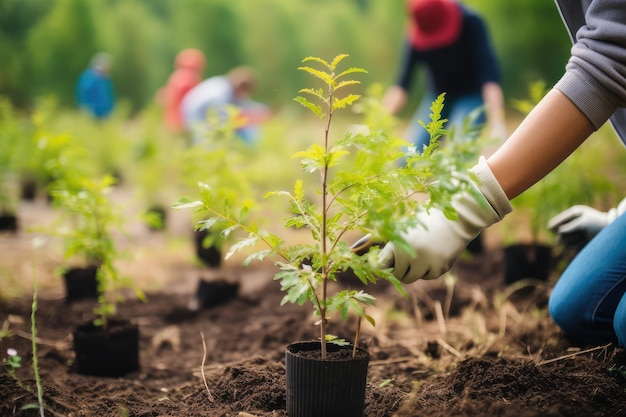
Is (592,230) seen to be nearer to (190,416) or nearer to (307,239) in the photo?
(190,416)

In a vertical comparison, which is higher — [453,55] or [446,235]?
[453,55]

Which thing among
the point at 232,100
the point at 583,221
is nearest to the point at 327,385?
the point at 583,221

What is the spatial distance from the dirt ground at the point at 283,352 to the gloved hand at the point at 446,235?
0.98 ft

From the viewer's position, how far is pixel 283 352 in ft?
6.48

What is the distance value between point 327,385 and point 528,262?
194cm

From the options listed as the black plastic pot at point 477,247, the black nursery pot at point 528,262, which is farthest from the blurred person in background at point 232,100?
the black nursery pot at point 528,262

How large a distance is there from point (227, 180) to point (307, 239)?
1441mm

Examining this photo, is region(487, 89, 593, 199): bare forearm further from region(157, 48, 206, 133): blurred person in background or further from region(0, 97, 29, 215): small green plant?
region(157, 48, 206, 133): blurred person in background

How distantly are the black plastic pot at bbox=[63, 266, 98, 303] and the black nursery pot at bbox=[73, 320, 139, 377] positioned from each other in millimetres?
855

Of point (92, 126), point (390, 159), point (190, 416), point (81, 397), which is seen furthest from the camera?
point (92, 126)

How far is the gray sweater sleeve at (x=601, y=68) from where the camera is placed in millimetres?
1217

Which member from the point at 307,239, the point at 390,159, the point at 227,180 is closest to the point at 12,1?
the point at 307,239

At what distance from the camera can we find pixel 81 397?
156 centimetres

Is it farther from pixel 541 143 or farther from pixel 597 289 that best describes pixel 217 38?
pixel 541 143
